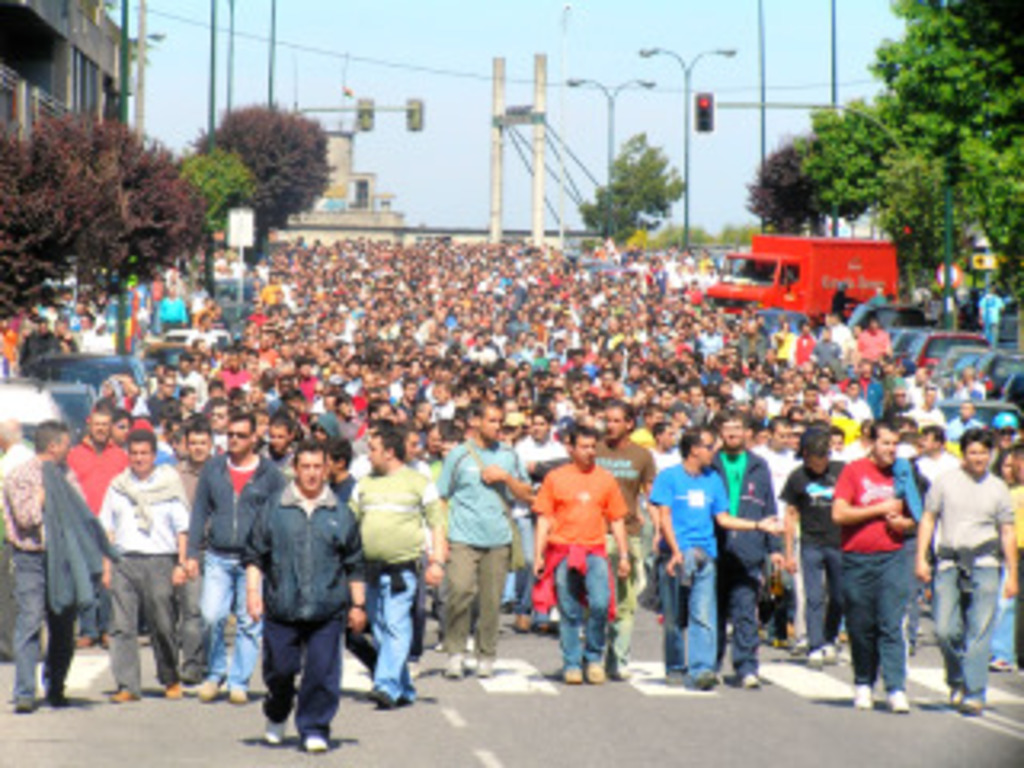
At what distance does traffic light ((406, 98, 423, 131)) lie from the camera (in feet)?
227

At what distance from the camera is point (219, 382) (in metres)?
→ 24.4

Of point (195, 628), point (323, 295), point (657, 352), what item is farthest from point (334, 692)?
point (323, 295)

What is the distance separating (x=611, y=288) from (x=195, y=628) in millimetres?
56931

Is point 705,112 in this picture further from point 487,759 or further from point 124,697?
point 487,759

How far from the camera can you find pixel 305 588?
1212 cm

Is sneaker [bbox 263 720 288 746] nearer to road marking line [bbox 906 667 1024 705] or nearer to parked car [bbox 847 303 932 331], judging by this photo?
road marking line [bbox 906 667 1024 705]

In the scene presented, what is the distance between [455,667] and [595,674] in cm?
90

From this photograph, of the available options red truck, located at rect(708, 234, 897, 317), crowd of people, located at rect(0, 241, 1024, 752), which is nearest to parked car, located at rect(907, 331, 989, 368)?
red truck, located at rect(708, 234, 897, 317)

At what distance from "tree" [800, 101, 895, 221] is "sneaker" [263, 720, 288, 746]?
6542 centimetres

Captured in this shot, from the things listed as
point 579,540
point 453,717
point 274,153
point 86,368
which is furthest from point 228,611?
point 274,153

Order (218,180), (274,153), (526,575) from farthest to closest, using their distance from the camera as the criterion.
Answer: (274,153) < (218,180) < (526,575)

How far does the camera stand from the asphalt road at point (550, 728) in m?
12.1

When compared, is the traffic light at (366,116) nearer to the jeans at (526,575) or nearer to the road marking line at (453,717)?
the jeans at (526,575)

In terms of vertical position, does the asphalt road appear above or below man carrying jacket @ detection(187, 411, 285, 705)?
below
